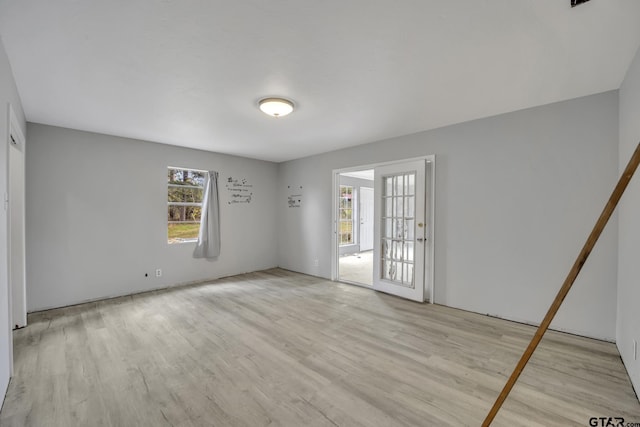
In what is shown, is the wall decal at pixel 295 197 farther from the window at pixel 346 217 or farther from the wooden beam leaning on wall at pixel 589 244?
the wooden beam leaning on wall at pixel 589 244

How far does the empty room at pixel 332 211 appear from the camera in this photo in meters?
1.67

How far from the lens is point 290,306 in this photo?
3596mm

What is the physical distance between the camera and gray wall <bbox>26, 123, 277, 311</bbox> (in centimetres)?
343

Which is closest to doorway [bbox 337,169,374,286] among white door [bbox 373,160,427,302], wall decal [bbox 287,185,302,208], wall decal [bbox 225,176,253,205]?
wall decal [bbox 287,185,302,208]

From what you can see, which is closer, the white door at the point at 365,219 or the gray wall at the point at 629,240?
the gray wall at the point at 629,240

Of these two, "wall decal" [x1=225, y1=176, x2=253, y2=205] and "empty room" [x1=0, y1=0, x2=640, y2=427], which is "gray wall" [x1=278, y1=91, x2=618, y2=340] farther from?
"wall decal" [x1=225, y1=176, x2=253, y2=205]

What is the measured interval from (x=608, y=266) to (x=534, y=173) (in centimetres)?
106

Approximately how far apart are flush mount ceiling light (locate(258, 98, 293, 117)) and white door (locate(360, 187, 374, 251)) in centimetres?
567

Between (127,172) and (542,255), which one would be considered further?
(127,172)

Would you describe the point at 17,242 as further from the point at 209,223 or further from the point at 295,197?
the point at 295,197

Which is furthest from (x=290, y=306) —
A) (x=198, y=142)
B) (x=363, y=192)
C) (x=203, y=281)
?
(x=363, y=192)

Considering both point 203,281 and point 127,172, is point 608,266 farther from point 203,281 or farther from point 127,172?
point 127,172

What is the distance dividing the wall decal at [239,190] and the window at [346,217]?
302 cm

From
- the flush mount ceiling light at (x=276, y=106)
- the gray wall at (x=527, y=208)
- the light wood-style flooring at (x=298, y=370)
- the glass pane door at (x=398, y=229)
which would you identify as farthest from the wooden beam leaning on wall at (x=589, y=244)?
the glass pane door at (x=398, y=229)
